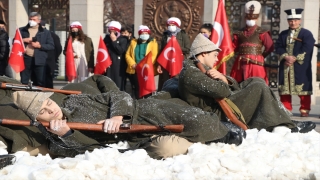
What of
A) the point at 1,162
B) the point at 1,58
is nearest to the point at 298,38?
the point at 1,58

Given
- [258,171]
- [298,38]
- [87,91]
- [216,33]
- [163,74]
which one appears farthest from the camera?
[163,74]

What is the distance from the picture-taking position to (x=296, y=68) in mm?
11805

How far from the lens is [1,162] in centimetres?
521

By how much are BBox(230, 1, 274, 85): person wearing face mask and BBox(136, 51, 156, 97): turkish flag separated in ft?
4.66

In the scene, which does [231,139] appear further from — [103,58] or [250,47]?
[103,58]

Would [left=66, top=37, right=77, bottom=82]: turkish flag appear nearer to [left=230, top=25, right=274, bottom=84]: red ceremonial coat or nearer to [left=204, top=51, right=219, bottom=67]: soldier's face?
[left=230, top=25, right=274, bottom=84]: red ceremonial coat

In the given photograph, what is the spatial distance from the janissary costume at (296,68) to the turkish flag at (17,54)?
4422 millimetres

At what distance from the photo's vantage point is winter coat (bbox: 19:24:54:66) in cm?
1282

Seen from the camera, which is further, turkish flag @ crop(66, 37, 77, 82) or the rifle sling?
turkish flag @ crop(66, 37, 77, 82)

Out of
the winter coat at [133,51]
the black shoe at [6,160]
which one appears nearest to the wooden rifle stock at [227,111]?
the black shoe at [6,160]

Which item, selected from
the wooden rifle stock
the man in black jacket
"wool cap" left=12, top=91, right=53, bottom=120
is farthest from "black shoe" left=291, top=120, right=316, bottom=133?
the man in black jacket

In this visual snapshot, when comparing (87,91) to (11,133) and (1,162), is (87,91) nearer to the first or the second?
(11,133)

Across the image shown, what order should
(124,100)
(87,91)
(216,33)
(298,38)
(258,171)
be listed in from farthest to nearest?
1. (298,38)
2. (216,33)
3. (87,91)
4. (124,100)
5. (258,171)

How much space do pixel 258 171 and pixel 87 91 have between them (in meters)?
2.11
